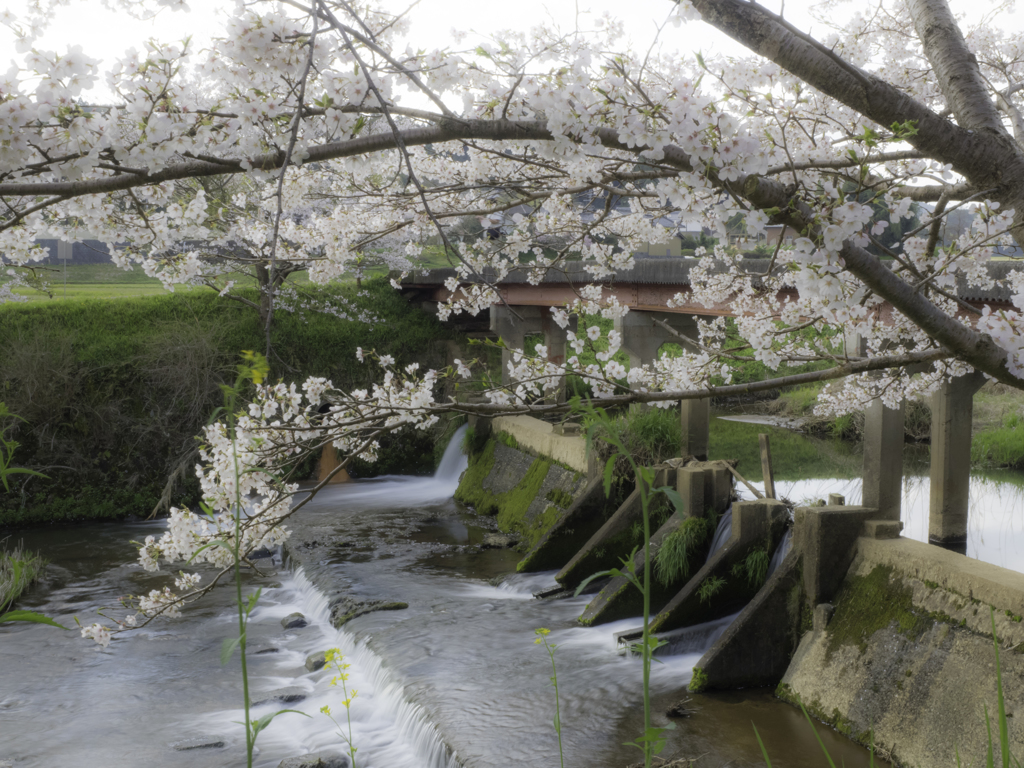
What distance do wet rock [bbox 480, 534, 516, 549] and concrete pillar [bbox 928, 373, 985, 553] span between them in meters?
5.63

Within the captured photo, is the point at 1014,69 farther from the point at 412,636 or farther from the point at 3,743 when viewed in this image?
the point at 3,743

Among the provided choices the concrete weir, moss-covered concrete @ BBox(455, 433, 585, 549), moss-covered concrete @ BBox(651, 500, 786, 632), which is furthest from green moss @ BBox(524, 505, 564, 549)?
moss-covered concrete @ BBox(651, 500, 786, 632)

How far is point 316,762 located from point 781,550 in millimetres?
4742

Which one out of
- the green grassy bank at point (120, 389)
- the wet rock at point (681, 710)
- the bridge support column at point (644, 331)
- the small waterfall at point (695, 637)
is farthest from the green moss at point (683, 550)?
the green grassy bank at point (120, 389)

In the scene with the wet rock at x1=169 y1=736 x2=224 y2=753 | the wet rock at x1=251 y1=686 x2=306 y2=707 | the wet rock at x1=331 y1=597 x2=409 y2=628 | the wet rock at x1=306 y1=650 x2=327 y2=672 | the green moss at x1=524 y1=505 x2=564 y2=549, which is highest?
the green moss at x1=524 y1=505 x2=564 y2=549

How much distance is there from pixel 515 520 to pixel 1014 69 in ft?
28.7

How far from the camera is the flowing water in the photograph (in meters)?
6.33

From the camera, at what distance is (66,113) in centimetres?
279

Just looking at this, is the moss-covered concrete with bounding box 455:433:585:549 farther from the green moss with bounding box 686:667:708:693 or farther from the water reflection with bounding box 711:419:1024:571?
the green moss with bounding box 686:667:708:693

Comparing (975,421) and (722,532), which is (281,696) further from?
(975,421)

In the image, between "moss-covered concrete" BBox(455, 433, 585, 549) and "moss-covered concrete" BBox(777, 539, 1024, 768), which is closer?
"moss-covered concrete" BBox(777, 539, 1024, 768)

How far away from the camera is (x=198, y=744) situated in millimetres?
6793

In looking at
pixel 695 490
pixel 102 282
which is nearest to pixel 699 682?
pixel 695 490

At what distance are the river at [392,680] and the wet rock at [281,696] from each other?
80 millimetres
